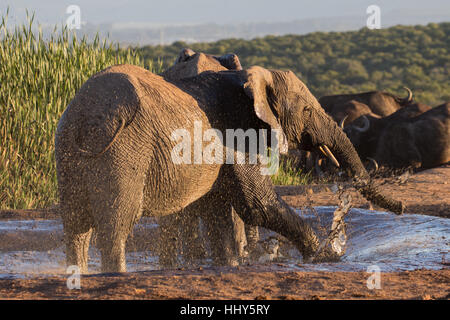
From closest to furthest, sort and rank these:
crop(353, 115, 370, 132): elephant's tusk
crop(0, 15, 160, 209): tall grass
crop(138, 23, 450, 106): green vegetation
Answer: crop(0, 15, 160, 209): tall grass → crop(353, 115, 370, 132): elephant's tusk → crop(138, 23, 450, 106): green vegetation

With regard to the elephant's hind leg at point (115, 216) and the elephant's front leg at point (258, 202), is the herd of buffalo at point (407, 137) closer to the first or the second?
the elephant's front leg at point (258, 202)

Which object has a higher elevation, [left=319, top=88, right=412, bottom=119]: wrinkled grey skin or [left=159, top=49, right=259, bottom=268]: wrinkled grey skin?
[left=319, top=88, right=412, bottom=119]: wrinkled grey skin

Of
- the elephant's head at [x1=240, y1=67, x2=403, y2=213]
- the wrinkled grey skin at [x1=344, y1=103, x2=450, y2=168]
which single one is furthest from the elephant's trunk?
the wrinkled grey skin at [x1=344, y1=103, x2=450, y2=168]

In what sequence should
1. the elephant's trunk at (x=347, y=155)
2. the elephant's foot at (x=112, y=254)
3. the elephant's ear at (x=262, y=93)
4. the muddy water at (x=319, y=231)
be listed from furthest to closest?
→ the muddy water at (x=319, y=231) → the elephant's trunk at (x=347, y=155) → the elephant's ear at (x=262, y=93) → the elephant's foot at (x=112, y=254)

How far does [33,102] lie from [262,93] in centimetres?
566

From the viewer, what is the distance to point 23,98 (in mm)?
10461

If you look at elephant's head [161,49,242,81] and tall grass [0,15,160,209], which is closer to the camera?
elephant's head [161,49,242,81]

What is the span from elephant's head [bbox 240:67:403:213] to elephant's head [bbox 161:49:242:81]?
525 millimetres

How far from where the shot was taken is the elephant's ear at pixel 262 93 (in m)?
5.43

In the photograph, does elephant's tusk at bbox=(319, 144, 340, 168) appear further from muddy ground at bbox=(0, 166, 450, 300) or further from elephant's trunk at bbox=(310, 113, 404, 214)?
muddy ground at bbox=(0, 166, 450, 300)

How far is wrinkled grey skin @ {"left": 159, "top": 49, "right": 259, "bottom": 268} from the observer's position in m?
6.04

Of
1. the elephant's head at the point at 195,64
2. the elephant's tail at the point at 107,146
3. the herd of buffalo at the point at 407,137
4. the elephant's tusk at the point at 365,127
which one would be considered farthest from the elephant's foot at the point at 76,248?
the elephant's tusk at the point at 365,127

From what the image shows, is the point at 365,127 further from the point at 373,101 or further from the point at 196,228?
the point at 196,228
